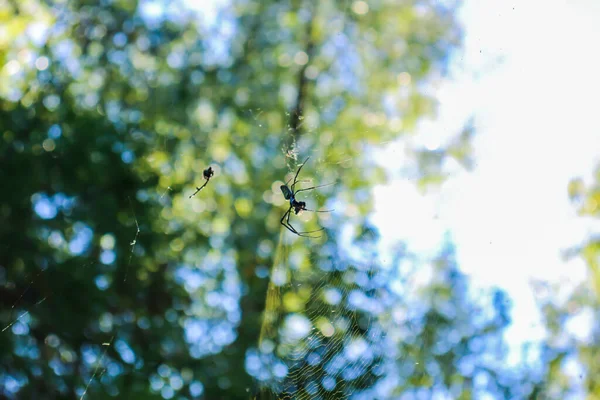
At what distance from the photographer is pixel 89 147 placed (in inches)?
215

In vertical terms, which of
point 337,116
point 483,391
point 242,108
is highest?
point 337,116

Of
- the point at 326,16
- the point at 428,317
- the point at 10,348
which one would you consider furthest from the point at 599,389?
the point at 326,16

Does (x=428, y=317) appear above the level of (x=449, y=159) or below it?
below

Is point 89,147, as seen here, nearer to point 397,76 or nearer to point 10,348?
point 10,348

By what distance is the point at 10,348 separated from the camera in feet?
15.6

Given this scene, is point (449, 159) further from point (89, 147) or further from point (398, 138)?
point (89, 147)

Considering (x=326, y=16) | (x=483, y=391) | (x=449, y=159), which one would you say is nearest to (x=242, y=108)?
(x=326, y=16)

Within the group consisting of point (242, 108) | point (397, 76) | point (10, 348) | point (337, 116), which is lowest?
point (10, 348)

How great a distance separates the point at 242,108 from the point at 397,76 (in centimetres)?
224

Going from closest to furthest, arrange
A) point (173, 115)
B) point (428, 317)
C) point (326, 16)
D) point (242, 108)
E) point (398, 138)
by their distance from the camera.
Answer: point (428, 317) < point (398, 138) < point (173, 115) < point (242, 108) < point (326, 16)

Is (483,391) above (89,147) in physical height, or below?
above

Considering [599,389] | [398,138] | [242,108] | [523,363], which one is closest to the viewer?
[599,389]

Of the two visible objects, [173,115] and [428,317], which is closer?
[428,317]

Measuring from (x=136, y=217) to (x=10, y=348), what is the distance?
157cm
